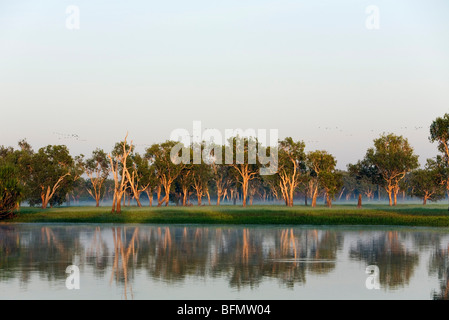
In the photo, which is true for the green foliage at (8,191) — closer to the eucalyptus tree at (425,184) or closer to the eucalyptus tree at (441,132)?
the eucalyptus tree at (441,132)

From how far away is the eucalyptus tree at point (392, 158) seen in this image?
441ft

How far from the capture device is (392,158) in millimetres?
134375

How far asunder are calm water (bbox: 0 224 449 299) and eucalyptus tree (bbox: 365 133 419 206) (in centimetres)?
8630

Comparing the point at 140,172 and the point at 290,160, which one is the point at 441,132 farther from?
the point at 140,172

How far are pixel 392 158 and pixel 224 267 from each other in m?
110

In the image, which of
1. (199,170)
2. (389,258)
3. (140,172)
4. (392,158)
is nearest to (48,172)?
(140,172)

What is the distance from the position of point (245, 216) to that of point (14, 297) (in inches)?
2264

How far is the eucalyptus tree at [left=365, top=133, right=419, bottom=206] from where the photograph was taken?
134 metres

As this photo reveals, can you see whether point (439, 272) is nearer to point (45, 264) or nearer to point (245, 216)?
point (45, 264)

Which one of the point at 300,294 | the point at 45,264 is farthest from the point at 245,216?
the point at 300,294

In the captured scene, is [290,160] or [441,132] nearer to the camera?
[441,132]

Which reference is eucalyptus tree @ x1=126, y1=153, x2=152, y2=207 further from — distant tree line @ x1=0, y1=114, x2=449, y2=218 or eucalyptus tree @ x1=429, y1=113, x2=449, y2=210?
eucalyptus tree @ x1=429, y1=113, x2=449, y2=210

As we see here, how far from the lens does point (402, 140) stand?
5620 inches

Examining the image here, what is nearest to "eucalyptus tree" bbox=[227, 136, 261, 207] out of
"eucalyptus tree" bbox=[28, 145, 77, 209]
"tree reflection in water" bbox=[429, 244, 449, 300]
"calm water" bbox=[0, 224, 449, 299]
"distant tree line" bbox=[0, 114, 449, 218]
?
"distant tree line" bbox=[0, 114, 449, 218]
